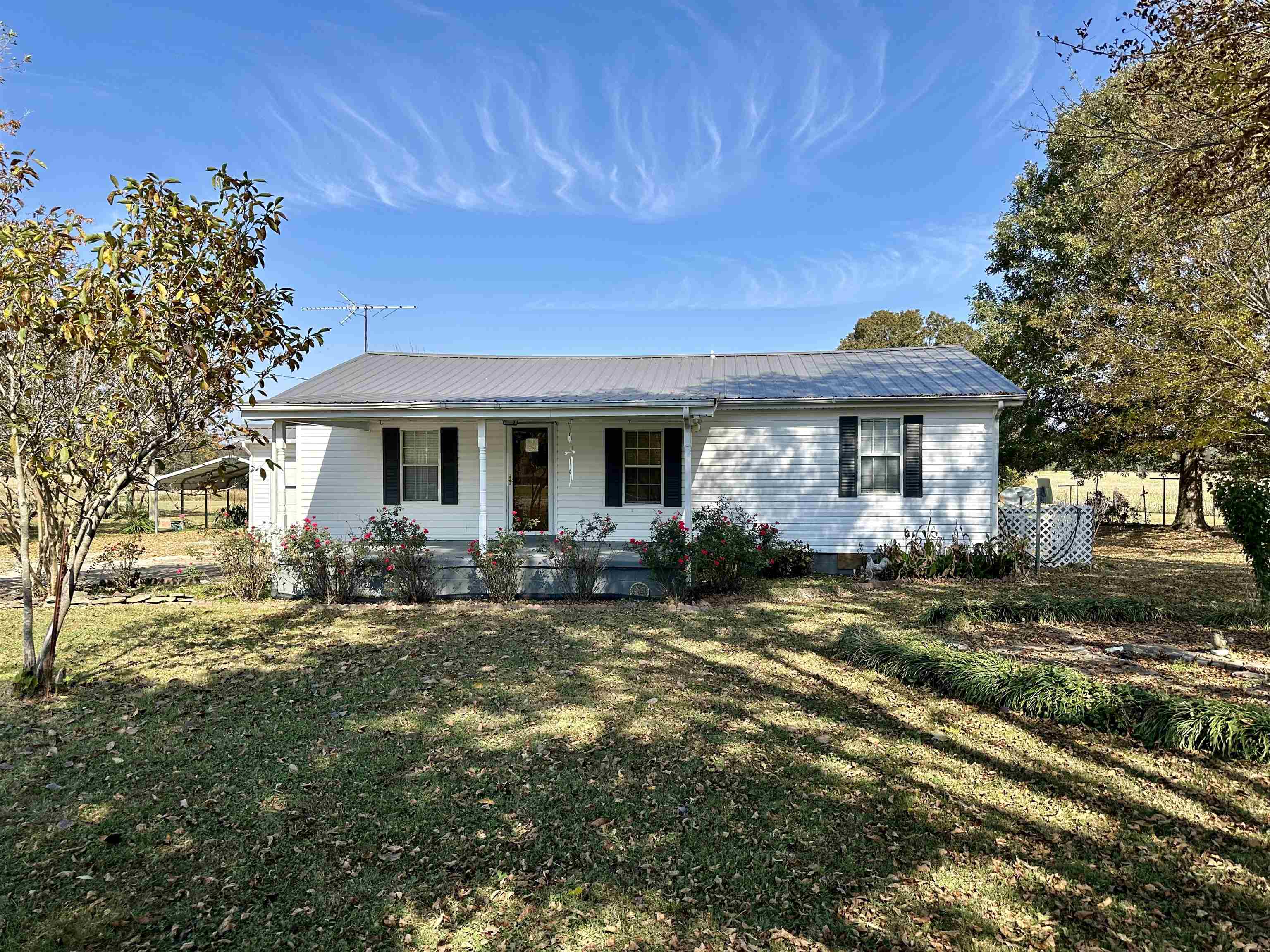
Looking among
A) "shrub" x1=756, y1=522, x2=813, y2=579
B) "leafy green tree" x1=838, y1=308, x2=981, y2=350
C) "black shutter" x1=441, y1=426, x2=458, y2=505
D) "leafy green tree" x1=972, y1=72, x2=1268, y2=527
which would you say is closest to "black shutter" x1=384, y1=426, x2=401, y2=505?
"black shutter" x1=441, y1=426, x2=458, y2=505

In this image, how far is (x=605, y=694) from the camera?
18.1ft

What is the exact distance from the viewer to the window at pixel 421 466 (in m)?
12.1

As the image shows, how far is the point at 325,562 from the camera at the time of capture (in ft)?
30.5

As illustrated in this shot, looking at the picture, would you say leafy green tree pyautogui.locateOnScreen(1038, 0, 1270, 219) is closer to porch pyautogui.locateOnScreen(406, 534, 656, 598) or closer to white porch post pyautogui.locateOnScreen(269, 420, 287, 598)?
porch pyautogui.locateOnScreen(406, 534, 656, 598)

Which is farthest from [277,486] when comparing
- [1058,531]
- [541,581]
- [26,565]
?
[1058,531]

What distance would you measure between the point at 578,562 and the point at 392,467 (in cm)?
471

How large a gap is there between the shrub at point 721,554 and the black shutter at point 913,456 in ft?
9.80

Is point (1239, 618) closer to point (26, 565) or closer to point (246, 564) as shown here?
point (26, 565)

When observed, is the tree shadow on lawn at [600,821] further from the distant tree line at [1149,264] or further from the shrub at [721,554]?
the distant tree line at [1149,264]

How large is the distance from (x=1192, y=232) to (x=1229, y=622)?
26.0ft

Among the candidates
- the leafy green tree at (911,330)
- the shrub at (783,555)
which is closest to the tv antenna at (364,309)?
the shrub at (783,555)

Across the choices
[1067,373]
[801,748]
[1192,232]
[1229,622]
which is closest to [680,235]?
[1067,373]

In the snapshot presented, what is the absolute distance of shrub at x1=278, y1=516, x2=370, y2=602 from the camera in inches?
366

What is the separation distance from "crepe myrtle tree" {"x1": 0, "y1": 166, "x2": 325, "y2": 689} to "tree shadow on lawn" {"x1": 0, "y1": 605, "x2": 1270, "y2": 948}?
1.75 metres
